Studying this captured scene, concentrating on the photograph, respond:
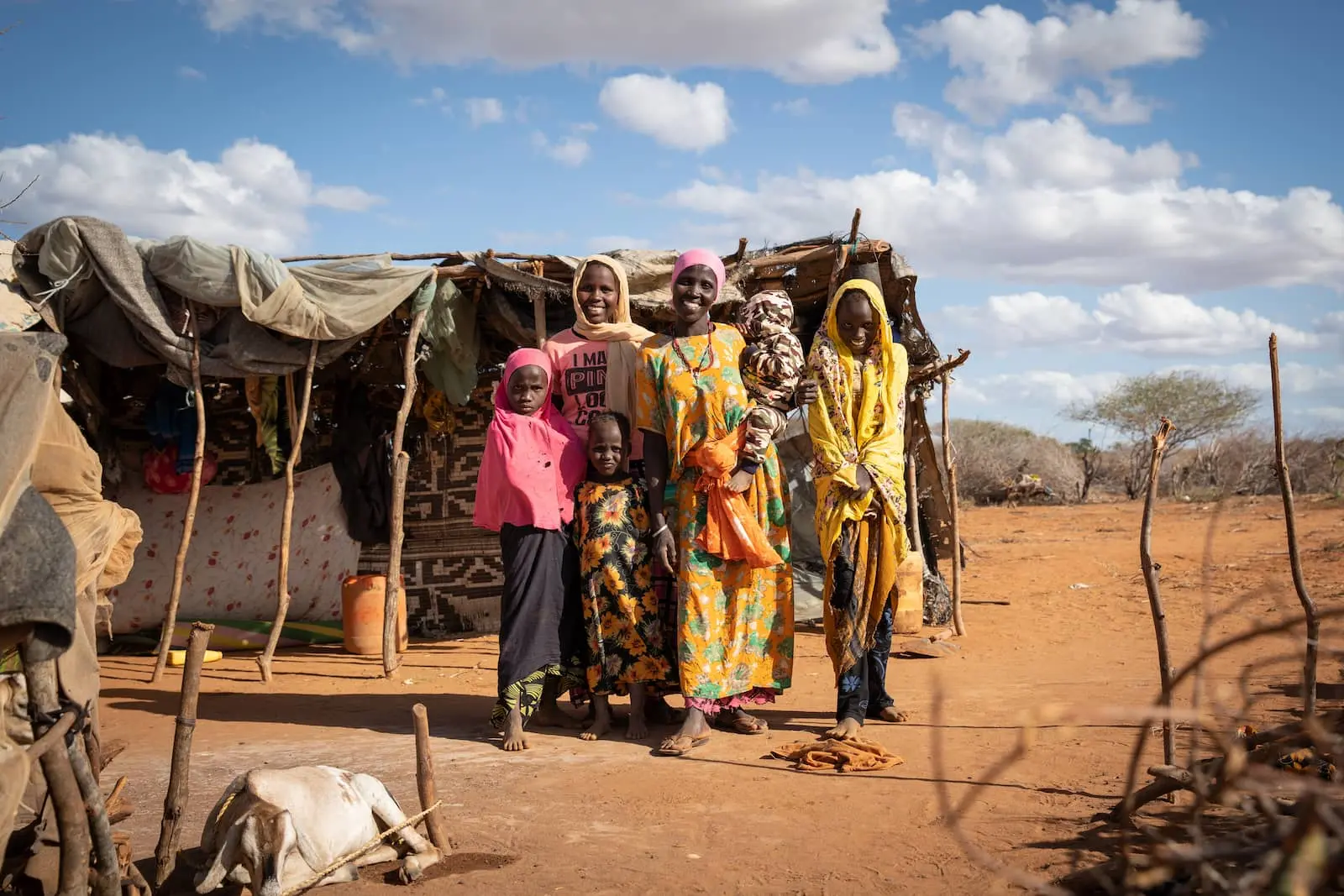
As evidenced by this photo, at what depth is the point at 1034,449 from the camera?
2534cm

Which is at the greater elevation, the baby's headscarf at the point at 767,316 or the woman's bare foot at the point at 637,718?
the baby's headscarf at the point at 767,316

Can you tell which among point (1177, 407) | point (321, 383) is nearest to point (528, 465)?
point (321, 383)

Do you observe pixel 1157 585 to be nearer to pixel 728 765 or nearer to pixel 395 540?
pixel 728 765

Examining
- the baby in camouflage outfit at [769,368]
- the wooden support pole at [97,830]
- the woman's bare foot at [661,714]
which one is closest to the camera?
the wooden support pole at [97,830]

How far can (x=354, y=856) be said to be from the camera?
3.24 meters

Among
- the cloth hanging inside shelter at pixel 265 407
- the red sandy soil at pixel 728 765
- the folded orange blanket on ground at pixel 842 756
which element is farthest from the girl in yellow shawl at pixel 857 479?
the cloth hanging inside shelter at pixel 265 407

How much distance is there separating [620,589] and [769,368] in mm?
1251

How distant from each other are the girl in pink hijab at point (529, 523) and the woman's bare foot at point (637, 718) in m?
0.38

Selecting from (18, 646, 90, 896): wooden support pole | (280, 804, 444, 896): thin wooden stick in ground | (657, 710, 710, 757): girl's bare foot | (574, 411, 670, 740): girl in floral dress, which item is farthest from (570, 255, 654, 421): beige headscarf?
(18, 646, 90, 896): wooden support pole

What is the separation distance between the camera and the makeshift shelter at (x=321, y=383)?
6973 mm

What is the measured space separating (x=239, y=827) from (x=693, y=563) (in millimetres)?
2308

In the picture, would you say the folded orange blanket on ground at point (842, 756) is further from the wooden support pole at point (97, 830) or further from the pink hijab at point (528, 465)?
the wooden support pole at point (97, 830)

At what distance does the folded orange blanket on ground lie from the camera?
4.38 meters

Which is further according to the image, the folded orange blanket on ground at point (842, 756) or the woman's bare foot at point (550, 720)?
the woman's bare foot at point (550, 720)
